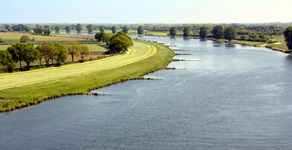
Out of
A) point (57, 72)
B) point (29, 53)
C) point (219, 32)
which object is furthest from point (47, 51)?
point (219, 32)

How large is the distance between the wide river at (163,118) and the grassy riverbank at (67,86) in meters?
1.99

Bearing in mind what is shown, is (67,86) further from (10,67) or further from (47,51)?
(47,51)

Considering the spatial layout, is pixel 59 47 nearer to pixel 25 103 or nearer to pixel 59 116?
pixel 25 103

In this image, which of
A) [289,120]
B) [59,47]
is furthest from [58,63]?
[289,120]

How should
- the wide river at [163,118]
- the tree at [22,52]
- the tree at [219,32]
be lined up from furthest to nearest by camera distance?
the tree at [219,32], the tree at [22,52], the wide river at [163,118]

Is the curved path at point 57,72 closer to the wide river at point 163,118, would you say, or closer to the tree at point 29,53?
the tree at point 29,53

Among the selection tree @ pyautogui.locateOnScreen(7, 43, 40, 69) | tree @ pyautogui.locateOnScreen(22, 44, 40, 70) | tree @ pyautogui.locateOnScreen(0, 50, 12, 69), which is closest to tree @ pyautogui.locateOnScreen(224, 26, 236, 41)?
tree @ pyautogui.locateOnScreen(22, 44, 40, 70)

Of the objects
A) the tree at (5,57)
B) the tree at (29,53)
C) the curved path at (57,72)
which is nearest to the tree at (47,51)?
→ the curved path at (57,72)

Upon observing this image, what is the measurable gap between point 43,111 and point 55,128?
7.01 m

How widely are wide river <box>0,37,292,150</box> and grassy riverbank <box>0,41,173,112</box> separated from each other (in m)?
1.99

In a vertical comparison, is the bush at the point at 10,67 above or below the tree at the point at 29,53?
below

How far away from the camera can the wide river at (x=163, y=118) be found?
108 feet

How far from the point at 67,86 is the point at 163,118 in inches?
815

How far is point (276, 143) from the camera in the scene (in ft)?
107
